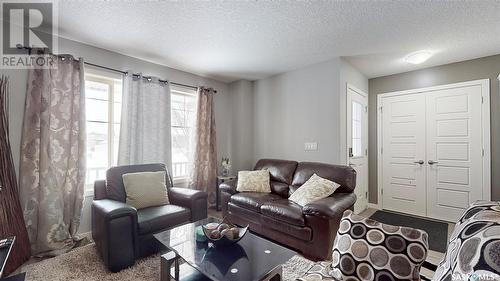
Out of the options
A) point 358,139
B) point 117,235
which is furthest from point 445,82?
point 117,235

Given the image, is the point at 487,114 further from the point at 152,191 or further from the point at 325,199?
the point at 152,191

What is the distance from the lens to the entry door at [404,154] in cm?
362

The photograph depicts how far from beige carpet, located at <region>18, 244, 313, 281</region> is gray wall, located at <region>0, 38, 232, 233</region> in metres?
0.59

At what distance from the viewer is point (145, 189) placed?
260 cm

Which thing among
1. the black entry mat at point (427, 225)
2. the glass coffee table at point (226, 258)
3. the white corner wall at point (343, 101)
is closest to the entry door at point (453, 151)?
the black entry mat at point (427, 225)

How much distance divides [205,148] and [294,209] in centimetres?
206

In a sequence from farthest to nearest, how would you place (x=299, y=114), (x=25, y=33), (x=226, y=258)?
(x=299, y=114) → (x=25, y=33) → (x=226, y=258)

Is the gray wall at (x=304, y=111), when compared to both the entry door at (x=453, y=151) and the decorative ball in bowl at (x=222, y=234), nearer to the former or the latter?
the entry door at (x=453, y=151)

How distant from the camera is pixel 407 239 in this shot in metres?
1.20

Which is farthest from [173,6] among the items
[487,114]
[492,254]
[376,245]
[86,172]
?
[487,114]

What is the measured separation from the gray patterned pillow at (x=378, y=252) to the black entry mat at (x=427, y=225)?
1.94m

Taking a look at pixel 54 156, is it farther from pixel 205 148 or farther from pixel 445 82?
pixel 445 82

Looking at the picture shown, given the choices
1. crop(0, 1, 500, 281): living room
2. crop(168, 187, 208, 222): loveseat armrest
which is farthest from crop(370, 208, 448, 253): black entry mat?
crop(168, 187, 208, 222): loveseat armrest

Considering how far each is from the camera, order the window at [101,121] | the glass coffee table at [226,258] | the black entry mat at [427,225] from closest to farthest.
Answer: the glass coffee table at [226,258]
the black entry mat at [427,225]
the window at [101,121]
